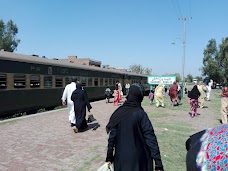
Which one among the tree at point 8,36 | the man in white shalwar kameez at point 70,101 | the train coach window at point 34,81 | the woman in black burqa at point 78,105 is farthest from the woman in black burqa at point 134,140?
the tree at point 8,36

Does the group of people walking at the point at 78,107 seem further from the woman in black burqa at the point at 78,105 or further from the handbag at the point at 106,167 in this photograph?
the handbag at the point at 106,167

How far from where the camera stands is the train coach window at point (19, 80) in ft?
43.8

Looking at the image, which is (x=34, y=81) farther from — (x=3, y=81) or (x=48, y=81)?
(x=3, y=81)

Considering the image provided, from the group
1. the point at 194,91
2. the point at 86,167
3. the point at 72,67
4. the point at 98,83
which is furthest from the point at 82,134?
the point at 98,83

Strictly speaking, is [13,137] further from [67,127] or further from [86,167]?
[86,167]

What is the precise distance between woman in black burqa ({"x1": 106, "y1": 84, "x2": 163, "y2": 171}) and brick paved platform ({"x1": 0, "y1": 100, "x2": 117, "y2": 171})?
Result: 2380 millimetres

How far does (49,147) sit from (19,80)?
6.97 m

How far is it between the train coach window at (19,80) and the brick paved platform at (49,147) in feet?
9.07

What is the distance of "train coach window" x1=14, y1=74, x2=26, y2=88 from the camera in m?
13.3

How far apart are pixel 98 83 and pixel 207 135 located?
74.2ft

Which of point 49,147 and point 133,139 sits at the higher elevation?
point 133,139

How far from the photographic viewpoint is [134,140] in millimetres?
3607

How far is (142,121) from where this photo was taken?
12.0 feet

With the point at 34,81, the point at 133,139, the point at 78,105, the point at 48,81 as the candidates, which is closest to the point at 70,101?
the point at 78,105
